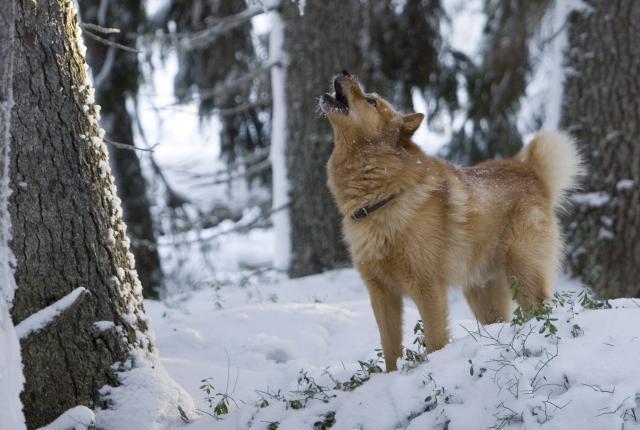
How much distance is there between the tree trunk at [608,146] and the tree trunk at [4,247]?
5847 mm

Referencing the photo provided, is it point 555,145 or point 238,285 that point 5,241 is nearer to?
point 555,145

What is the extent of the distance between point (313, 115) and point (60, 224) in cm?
536

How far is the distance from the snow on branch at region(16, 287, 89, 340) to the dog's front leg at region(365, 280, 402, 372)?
1758 millimetres

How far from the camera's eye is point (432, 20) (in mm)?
12055

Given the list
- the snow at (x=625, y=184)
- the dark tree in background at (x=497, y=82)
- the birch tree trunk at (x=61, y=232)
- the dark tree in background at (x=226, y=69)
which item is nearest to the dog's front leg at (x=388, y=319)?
the birch tree trunk at (x=61, y=232)

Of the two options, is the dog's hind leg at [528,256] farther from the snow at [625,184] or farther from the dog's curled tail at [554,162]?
the snow at [625,184]

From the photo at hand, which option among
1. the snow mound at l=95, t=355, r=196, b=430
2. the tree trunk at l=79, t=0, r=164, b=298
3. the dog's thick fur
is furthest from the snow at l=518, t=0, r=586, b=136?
the tree trunk at l=79, t=0, r=164, b=298

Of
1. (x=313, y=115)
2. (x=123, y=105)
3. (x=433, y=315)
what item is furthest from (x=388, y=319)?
(x=123, y=105)

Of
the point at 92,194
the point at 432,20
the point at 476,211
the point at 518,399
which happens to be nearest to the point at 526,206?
the point at 476,211

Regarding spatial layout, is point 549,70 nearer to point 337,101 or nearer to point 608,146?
point 608,146

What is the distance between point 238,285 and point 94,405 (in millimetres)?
4649

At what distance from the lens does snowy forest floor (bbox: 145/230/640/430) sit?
3311 millimetres

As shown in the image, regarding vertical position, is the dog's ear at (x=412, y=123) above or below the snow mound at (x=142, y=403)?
above

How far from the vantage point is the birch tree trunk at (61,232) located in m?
3.82
